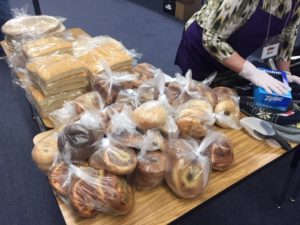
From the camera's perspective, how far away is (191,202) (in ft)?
2.26

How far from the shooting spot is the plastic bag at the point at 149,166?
0.67 m

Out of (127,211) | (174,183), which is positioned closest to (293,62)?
(174,183)

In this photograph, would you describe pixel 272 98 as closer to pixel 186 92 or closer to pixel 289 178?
pixel 186 92

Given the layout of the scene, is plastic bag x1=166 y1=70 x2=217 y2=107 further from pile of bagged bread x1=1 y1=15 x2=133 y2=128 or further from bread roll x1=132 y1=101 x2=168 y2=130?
pile of bagged bread x1=1 y1=15 x2=133 y2=128

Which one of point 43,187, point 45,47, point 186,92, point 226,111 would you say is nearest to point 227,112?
point 226,111

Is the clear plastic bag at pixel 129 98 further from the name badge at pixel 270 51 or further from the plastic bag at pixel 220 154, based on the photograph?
the name badge at pixel 270 51

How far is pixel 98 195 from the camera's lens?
0.61 metres

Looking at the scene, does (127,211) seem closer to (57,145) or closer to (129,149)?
(129,149)

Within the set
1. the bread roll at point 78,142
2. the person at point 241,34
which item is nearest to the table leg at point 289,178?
the person at point 241,34

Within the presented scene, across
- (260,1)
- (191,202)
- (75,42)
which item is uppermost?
(260,1)

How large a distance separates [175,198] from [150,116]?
8.4 inches

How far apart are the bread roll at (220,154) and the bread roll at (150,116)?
148 mm

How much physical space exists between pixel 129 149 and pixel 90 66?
48cm

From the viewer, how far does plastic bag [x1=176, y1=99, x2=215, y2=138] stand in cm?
75
